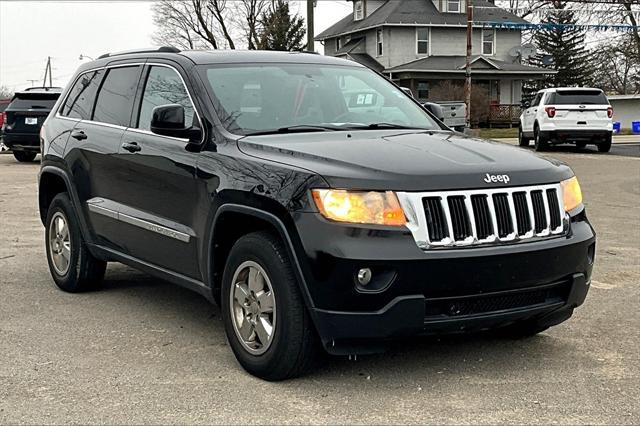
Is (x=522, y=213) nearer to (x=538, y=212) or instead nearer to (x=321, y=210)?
(x=538, y=212)

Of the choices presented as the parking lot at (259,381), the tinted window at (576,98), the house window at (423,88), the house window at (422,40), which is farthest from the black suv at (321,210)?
the house window at (422,40)

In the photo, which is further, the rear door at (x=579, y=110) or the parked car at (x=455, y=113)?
the parked car at (x=455, y=113)

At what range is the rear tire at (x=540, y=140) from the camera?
22716 mm

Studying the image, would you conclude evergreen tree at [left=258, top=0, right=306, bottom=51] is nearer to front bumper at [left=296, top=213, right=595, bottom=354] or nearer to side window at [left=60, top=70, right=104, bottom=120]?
side window at [left=60, top=70, right=104, bottom=120]

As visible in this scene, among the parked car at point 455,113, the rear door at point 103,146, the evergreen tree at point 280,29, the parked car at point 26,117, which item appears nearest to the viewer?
the rear door at point 103,146

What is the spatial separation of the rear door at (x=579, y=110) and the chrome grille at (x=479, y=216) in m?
18.9

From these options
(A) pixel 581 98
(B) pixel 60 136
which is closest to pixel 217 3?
(A) pixel 581 98

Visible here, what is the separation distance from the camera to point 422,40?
158 feet

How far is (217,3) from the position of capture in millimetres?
56344

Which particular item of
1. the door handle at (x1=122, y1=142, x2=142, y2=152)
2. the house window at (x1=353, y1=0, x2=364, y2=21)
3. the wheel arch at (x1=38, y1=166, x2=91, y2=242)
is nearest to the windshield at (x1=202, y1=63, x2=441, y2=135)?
the door handle at (x1=122, y1=142, x2=142, y2=152)

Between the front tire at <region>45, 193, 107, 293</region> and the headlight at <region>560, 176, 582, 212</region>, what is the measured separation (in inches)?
141

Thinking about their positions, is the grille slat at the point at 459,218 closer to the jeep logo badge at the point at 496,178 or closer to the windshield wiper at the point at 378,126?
the jeep logo badge at the point at 496,178

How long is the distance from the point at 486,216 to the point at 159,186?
214 centimetres

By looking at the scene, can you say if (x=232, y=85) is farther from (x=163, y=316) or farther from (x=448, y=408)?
(x=448, y=408)
